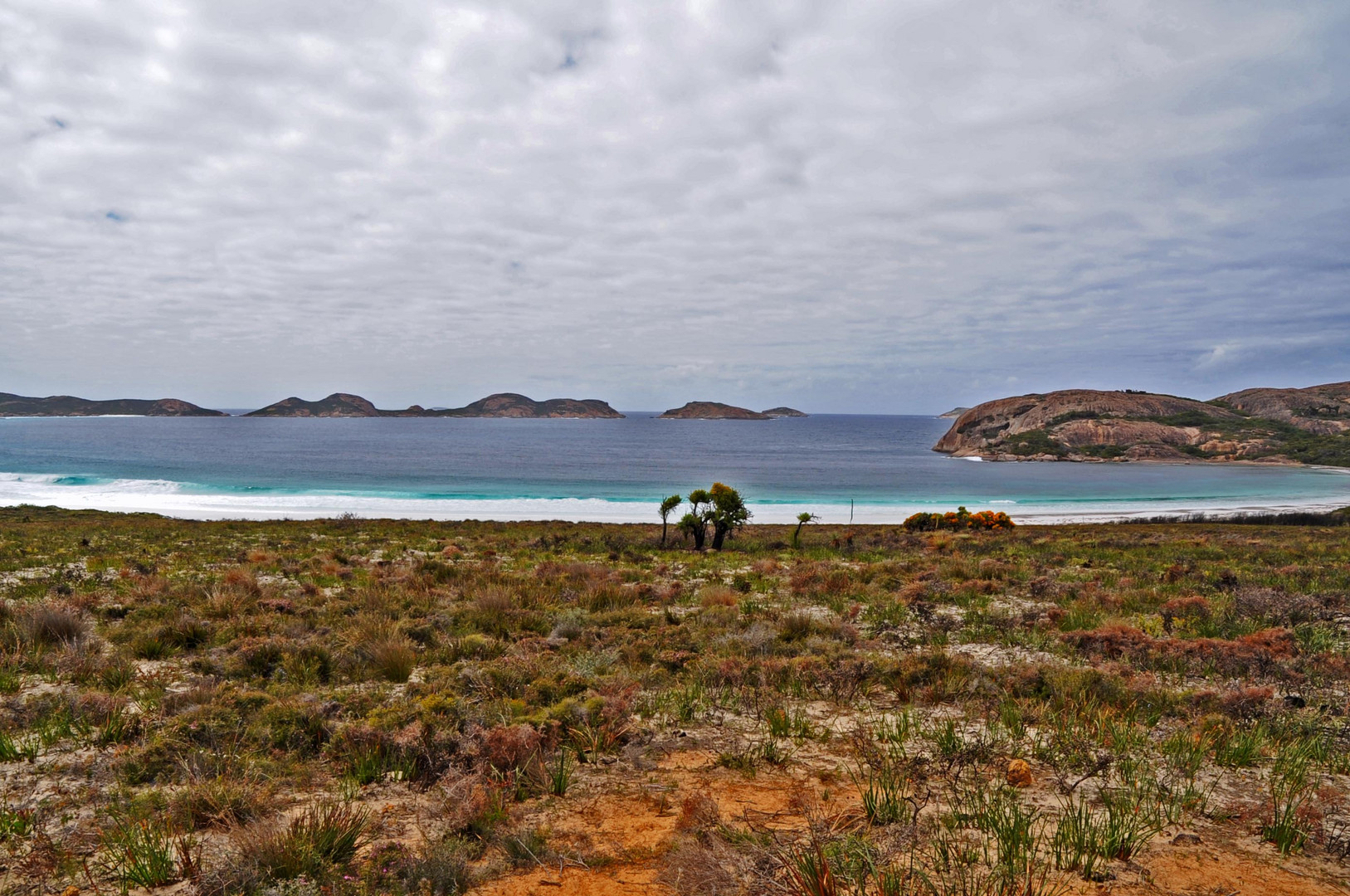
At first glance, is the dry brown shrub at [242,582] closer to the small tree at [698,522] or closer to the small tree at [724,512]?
the small tree at [698,522]

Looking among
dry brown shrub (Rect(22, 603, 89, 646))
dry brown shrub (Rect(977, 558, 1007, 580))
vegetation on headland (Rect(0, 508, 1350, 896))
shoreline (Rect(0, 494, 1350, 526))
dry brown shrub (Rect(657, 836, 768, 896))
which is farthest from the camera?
shoreline (Rect(0, 494, 1350, 526))

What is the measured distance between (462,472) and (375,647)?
69.3 metres

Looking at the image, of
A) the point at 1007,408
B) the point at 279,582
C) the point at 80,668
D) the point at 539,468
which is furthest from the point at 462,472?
the point at 1007,408

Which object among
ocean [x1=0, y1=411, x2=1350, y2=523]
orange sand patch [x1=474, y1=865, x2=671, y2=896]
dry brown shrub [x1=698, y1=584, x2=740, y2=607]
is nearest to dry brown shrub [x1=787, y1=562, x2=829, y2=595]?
dry brown shrub [x1=698, y1=584, x2=740, y2=607]

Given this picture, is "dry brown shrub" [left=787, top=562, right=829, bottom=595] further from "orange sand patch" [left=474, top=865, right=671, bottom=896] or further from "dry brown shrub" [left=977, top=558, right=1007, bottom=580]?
"orange sand patch" [left=474, top=865, right=671, bottom=896]

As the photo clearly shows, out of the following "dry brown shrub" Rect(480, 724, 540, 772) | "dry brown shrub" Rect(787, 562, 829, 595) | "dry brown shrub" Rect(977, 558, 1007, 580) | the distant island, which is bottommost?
"dry brown shrub" Rect(787, 562, 829, 595)

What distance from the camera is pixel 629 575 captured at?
47.5 ft

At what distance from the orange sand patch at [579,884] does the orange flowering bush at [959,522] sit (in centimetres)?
3400

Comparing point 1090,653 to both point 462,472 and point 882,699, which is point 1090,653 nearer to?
point 882,699

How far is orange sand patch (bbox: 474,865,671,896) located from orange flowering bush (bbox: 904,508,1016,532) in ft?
112

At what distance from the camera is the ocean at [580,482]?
48094 mm

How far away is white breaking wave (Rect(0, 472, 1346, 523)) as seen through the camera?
145 feet

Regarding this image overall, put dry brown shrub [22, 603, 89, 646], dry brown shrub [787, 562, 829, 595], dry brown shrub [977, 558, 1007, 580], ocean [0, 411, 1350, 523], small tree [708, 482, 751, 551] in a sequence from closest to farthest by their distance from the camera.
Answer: dry brown shrub [22, 603, 89, 646], dry brown shrub [787, 562, 829, 595], dry brown shrub [977, 558, 1007, 580], small tree [708, 482, 751, 551], ocean [0, 411, 1350, 523]

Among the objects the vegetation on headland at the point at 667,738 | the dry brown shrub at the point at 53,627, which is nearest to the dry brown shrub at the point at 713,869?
the vegetation on headland at the point at 667,738
